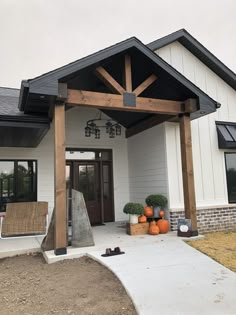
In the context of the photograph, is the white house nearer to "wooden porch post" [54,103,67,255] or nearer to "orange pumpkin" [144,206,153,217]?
"wooden porch post" [54,103,67,255]

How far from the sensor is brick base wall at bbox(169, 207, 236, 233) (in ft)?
22.3

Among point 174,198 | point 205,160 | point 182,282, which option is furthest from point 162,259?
point 205,160

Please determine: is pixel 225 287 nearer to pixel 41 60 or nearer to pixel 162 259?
pixel 162 259

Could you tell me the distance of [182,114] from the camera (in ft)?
20.7

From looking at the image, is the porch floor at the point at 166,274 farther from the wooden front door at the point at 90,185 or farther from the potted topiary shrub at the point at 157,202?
the wooden front door at the point at 90,185

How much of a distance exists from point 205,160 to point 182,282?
4.59 meters

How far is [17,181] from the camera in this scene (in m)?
7.84

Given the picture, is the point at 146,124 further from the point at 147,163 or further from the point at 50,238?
the point at 50,238

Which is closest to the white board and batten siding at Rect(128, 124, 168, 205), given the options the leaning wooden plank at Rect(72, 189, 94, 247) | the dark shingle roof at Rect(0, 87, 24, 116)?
the leaning wooden plank at Rect(72, 189, 94, 247)

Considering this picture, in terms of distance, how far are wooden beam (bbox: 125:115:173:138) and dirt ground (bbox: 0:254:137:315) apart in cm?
393

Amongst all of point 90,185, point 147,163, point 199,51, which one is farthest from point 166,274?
point 199,51

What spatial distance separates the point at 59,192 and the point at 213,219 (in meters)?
4.48

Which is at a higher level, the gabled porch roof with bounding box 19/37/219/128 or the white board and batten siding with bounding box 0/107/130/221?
the gabled porch roof with bounding box 19/37/219/128

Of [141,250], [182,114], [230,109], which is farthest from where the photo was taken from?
[230,109]
